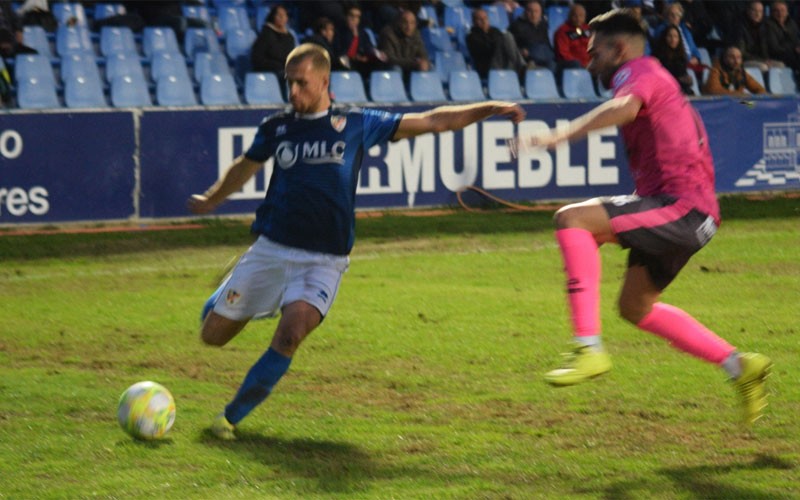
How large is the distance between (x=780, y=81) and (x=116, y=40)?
32.8 feet

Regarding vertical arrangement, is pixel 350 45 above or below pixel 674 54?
above

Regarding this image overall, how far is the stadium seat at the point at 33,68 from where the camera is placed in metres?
14.8

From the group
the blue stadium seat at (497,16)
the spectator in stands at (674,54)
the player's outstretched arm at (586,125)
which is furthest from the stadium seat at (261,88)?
the player's outstretched arm at (586,125)

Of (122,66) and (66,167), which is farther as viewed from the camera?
(122,66)

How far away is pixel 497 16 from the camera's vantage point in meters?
19.1

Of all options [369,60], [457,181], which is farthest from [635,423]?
[369,60]

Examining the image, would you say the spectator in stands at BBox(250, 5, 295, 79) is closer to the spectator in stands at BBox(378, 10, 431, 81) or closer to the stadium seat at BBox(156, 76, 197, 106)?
the stadium seat at BBox(156, 76, 197, 106)

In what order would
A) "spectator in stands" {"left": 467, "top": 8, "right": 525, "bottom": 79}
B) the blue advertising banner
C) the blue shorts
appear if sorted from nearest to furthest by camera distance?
1. the blue shorts
2. the blue advertising banner
3. "spectator in stands" {"left": 467, "top": 8, "right": 525, "bottom": 79}

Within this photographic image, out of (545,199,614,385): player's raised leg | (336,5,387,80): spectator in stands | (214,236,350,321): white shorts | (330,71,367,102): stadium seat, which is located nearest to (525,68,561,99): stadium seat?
(336,5,387,80): spectator in stands

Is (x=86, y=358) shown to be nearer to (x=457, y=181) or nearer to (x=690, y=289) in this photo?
(x=690, y=289)

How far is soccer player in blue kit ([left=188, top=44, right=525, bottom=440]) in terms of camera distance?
597 cm

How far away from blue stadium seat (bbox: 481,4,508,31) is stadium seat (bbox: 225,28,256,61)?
3.92 m

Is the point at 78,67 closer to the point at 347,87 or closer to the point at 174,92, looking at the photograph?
the point at 174,92

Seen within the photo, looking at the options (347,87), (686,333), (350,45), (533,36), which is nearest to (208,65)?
(347,87)
